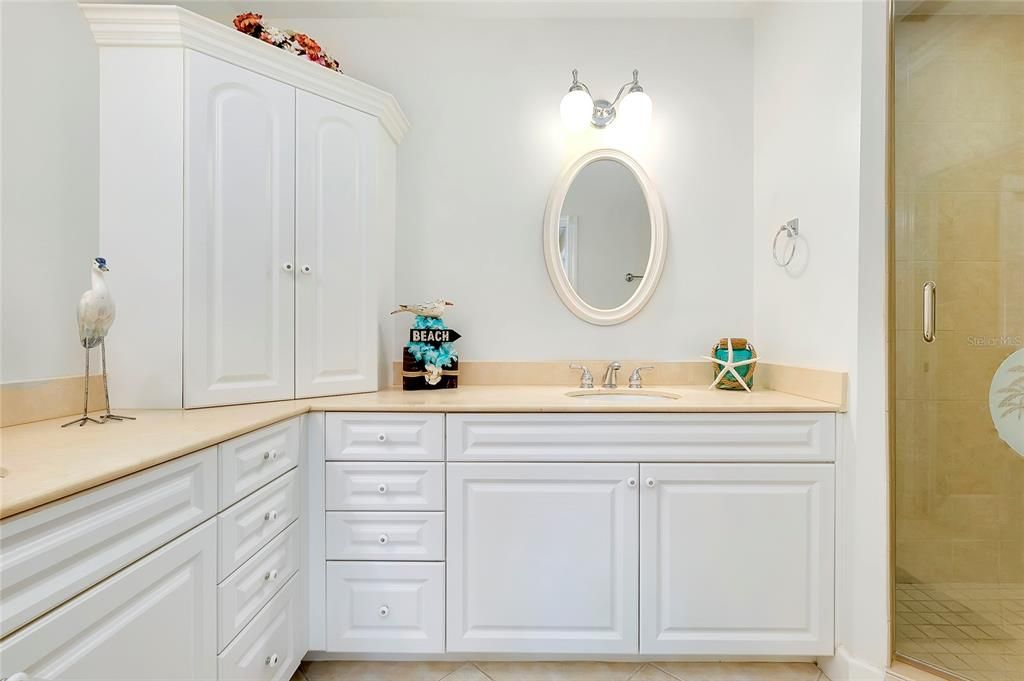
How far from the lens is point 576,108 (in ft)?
6.96

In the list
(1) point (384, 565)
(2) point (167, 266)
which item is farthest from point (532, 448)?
(2) point (167, 266)

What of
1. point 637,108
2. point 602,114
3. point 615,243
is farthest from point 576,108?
point 615,243

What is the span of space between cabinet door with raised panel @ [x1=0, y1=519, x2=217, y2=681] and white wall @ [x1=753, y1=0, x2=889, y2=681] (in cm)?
180

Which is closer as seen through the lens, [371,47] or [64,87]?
[64,87]

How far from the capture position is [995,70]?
4.84 ft

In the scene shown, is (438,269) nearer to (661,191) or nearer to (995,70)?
(661,191)

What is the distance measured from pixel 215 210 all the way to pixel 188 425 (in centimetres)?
71

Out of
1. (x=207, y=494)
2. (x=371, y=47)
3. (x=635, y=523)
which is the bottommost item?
(x=635, y=523)

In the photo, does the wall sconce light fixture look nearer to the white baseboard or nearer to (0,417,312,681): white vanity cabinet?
(0,417,312,681): white vanity cabinet

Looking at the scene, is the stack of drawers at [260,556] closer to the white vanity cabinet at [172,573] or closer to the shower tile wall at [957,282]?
the white vanity cabinet at [172,573]

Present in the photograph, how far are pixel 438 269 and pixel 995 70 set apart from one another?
1.98 metres

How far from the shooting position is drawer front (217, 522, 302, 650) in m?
1.18

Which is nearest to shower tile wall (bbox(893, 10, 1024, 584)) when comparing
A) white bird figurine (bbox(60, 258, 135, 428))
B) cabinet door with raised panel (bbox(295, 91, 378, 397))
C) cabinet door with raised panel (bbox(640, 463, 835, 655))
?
cabinet door with raised panel (bbox(640, 463, 835, 655))

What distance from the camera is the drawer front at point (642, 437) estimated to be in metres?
1.59
